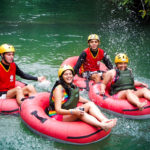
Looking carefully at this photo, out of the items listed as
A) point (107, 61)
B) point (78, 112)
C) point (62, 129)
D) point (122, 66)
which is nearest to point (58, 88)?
point (78, 112)

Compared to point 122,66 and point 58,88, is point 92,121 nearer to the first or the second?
point 58,88

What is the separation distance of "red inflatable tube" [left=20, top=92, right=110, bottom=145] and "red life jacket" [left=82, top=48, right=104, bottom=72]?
233 cm

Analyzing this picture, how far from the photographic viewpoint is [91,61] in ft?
20.2

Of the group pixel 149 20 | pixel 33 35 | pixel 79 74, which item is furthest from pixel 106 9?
pixel 79 74

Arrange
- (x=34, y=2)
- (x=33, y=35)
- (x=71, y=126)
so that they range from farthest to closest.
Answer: (x=34, y=2), (x=33, y=35), (x=71, y=126)

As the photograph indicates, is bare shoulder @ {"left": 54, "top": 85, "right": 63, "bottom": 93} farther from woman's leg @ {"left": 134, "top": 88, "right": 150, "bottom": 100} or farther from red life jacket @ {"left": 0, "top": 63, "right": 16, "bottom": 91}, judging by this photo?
woman's leg @ {"left": 134, "top": 88, "right": 150, "bottom": 100}

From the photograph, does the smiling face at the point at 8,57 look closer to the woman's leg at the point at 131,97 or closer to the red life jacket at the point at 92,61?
the red life jacket at the point at 92,61

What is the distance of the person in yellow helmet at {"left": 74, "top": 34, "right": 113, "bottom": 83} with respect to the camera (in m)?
5.93

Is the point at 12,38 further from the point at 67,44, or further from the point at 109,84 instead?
the point at 109,84

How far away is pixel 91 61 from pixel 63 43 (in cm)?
392

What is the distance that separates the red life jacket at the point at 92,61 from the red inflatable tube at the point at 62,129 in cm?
233

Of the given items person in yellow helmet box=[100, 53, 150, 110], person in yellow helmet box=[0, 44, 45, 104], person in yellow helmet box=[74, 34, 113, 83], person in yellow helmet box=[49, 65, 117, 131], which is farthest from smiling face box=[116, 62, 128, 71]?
person in yellow helmet box=[0, 44, 45, 104]

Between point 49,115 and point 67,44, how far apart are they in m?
5.80

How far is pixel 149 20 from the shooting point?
13281mm
